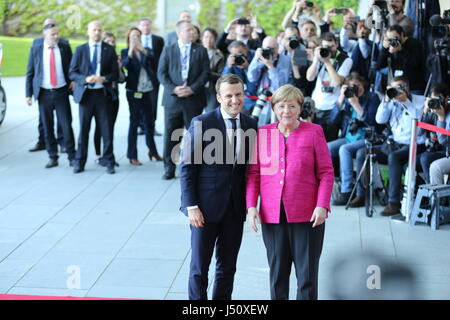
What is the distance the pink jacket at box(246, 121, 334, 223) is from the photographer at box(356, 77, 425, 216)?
334 cm

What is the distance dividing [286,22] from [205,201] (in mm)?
6693

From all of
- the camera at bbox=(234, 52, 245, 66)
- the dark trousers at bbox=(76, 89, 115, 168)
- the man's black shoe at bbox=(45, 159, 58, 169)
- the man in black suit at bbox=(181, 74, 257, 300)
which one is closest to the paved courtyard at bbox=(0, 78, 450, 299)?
the man's black shoe at bbox=(45, 159, 58, 169)

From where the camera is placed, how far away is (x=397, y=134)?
8.19 meters

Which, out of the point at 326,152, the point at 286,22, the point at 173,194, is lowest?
the point at 173,194

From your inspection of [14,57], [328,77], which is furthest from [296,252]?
[14,57]

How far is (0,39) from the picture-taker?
21.6 meters

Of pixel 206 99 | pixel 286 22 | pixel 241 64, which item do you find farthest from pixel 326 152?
pixel 286 22

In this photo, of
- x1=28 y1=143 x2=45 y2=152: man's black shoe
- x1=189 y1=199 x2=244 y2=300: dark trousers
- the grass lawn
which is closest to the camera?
x1=189 y1=199 x2=244 y2=300: dark trousers

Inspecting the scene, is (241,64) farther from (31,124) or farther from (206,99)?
(31,124)

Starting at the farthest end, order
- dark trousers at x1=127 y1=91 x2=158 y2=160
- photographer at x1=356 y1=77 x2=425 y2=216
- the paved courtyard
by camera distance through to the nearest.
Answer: dark trousers at x1=127 y1=91 x2=158 y2=160 → photographer at x1=356 y1=77 x2=425 y2=216 → the paved courtyard

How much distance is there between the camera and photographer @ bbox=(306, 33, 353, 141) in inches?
340

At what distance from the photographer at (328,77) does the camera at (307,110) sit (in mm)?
272

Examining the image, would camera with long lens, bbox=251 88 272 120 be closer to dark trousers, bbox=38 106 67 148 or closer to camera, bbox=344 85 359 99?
camera, bbox=344 85 359 99

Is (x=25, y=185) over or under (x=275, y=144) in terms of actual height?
under
